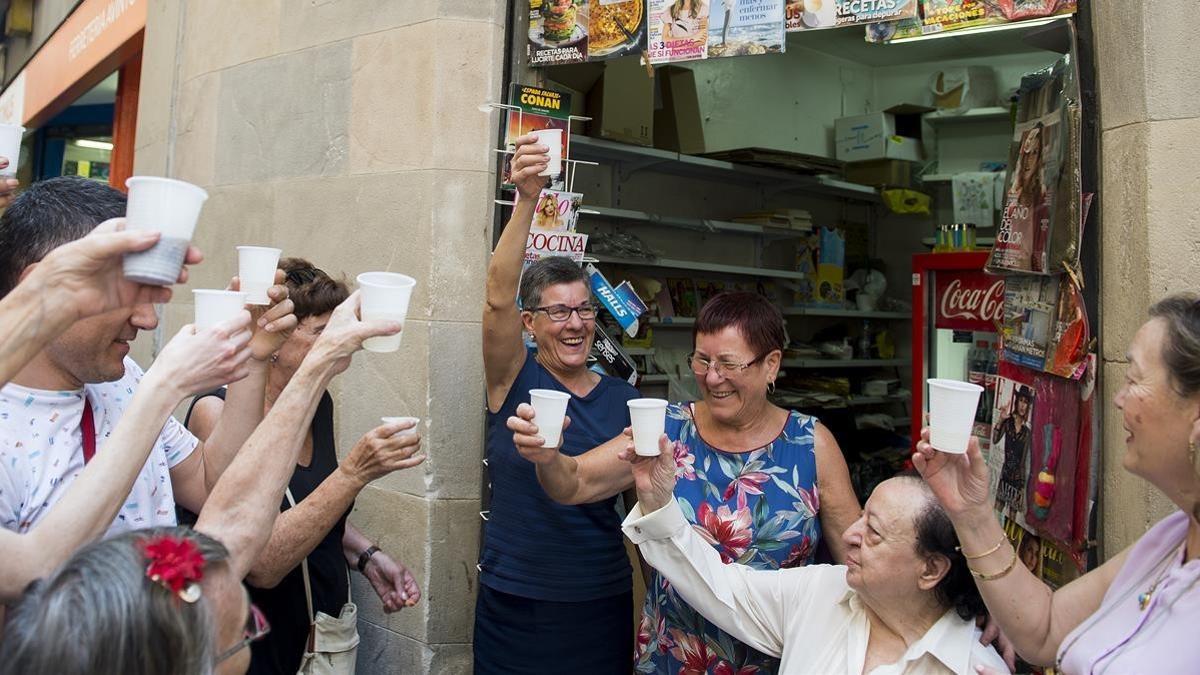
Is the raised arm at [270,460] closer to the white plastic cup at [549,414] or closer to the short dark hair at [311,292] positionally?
the white plastic cup at [549,414]

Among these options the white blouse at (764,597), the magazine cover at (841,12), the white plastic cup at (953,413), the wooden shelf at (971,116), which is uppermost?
the wooden shelf at (971,116)

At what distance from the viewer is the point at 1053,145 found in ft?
8.57

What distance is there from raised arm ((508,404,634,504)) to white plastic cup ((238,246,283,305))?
66cm

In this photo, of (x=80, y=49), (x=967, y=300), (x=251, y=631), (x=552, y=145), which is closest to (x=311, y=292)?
(x=552, y=145)

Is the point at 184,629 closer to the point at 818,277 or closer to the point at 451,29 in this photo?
the point at 451,29

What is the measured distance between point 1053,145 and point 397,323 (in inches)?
74.6

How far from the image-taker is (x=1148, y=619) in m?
1.71

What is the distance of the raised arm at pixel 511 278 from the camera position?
2.62 metres

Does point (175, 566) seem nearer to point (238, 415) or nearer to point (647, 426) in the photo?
point (238, 415)

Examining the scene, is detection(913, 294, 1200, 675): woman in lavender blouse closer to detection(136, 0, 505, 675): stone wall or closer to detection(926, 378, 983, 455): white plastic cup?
detection(926, 378, 983, 455): white plastic cup

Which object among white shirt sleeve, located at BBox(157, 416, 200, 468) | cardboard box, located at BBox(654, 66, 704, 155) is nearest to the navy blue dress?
white shirt sleeve, located at BBox(157, 416, 200, 468)

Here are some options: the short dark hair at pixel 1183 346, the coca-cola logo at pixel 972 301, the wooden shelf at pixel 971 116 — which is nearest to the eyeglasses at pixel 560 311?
the short dark hair at pixel 1183 346

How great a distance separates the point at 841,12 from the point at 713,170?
279cm

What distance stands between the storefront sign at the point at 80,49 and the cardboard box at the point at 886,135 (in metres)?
4.90
